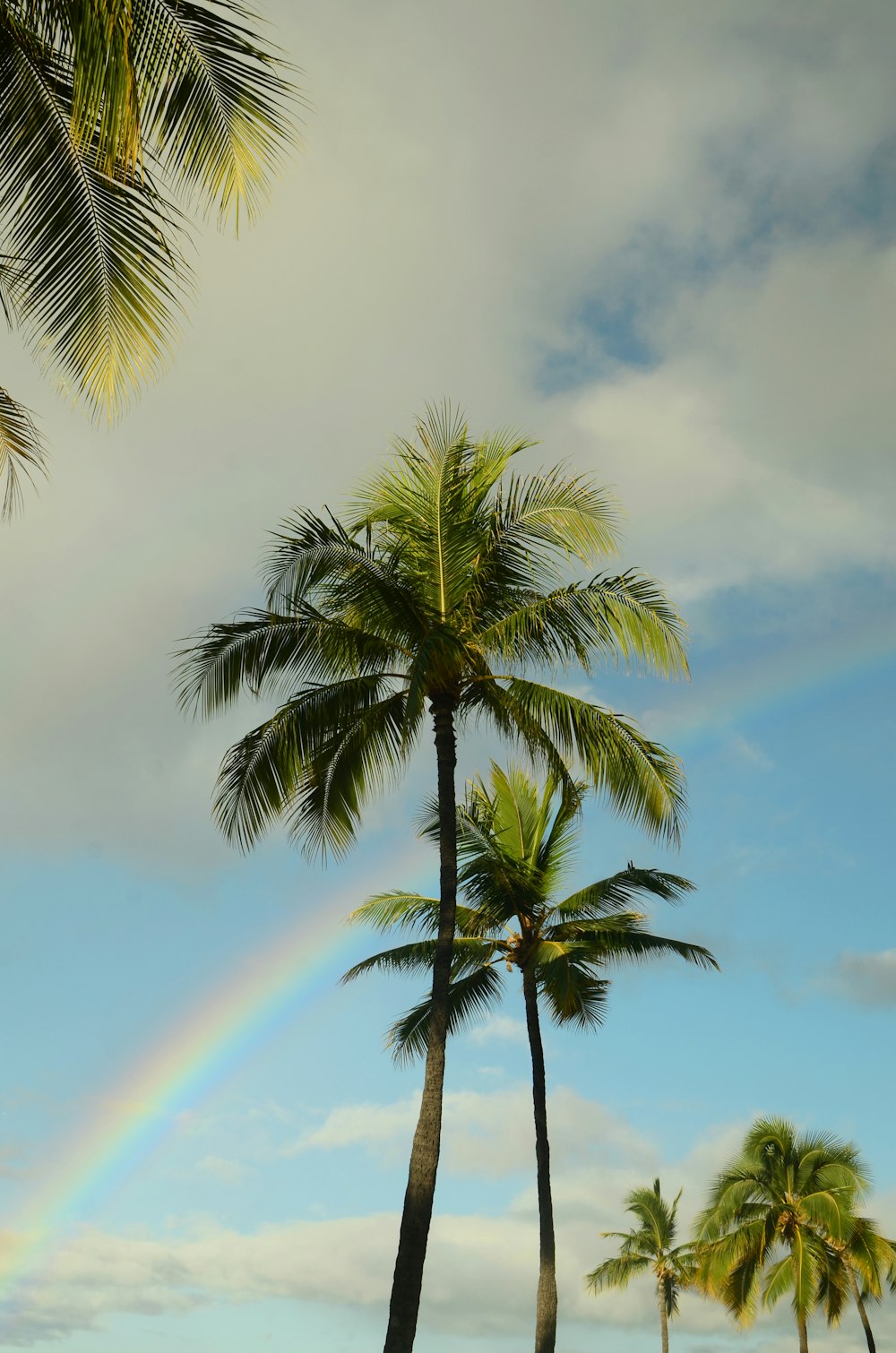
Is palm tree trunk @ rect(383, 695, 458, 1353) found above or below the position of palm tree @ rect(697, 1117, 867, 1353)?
below

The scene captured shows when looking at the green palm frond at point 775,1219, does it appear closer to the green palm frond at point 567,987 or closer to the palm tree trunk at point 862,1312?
the palm tree trunk at point 862,1312

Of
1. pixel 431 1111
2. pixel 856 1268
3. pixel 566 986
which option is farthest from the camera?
pixel 856 1268

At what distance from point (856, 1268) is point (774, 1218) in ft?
8.68

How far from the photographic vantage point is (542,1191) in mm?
23125

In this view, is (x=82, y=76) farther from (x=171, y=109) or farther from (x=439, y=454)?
(x=439, y=454)

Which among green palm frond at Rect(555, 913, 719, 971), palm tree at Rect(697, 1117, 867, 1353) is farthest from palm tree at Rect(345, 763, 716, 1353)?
palm tree at Rect(697, 1117, 867, 1353)

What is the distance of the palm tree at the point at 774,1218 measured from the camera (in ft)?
122

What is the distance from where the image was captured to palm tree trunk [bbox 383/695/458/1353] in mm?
12664

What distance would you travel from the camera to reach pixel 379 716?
1614 cm

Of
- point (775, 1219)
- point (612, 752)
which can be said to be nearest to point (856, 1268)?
point (775, 1219)

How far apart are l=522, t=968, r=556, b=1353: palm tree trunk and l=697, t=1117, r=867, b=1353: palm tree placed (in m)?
17.4

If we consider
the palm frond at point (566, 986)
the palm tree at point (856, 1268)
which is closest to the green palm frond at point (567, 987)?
the palm frond at point (566, 986)

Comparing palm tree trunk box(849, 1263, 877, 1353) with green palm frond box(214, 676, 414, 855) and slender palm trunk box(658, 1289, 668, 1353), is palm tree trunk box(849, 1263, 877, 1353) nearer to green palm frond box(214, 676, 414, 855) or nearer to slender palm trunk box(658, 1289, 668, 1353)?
slender palm trunk box(658, 1289, 668, 1353)

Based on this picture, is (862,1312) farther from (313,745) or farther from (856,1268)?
(313,745)
